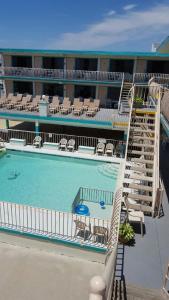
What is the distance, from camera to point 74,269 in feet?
27.7

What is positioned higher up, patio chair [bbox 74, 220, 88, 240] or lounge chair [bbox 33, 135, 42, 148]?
lounge chair [bbox 33, 135, 42, 148]

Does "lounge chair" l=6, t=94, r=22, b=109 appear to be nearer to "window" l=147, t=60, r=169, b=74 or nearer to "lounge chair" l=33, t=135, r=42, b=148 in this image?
"lounge chair" l=33, t=135, r=42, b=148

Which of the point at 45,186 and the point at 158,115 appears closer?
the point at 158,115

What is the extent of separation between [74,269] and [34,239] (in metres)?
2.14

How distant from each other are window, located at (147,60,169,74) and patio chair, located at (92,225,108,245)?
18318 mm

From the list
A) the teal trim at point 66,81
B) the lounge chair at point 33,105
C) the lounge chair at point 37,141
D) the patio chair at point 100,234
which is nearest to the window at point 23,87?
the teal trim at point 66,81

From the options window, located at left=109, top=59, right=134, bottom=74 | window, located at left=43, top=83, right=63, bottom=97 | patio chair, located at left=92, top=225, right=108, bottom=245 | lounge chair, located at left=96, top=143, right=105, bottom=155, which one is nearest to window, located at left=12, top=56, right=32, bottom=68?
window, located at left=43, top=83, right=63, bottom=97

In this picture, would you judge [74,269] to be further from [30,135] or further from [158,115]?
[30,135]

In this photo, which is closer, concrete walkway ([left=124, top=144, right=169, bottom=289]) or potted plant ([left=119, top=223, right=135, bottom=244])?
concrete walkway ([left=124, top=144, right=169, bottom=289])

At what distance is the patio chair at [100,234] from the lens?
29.6 ft

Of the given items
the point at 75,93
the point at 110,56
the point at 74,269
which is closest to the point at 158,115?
the point at 74,269

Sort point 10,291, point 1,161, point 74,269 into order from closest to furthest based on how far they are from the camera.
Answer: point 10,291 < point 74,269 < point 1,161

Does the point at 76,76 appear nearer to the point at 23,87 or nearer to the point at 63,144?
A: the point at 23,87

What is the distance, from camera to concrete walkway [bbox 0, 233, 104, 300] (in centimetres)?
739
